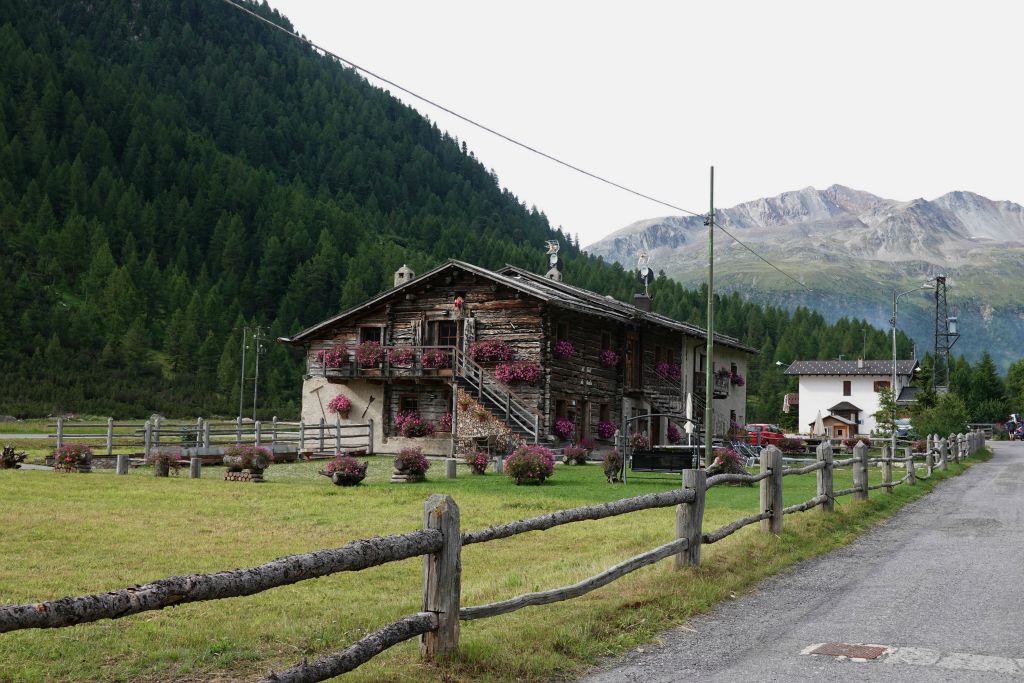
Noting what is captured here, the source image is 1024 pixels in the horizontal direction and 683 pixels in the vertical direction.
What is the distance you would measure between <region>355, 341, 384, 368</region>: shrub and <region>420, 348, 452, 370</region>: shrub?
86.5 inches

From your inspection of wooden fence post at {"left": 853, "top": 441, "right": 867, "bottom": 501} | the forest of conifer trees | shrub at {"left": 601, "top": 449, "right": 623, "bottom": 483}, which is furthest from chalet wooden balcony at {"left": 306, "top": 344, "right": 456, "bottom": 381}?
the forest of conifer trees

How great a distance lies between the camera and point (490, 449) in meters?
34.8

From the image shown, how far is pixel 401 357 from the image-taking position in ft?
126

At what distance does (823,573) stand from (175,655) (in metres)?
7.57

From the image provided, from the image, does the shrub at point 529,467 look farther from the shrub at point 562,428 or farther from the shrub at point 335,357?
the shrub at point 335,357

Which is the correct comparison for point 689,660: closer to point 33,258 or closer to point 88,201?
point 33,258

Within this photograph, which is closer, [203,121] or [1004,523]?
[1004,523]

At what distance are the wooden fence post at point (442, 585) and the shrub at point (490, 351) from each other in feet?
99.5

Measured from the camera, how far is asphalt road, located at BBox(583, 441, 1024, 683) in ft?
22.7

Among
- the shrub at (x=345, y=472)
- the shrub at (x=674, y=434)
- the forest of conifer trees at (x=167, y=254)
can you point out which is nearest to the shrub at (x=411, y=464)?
the shrub at (x=345, y=472)


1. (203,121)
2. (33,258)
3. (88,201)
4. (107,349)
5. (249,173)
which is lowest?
(107,349)

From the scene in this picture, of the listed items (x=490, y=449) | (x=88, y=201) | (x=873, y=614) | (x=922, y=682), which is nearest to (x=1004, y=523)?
(x=873, y=614)

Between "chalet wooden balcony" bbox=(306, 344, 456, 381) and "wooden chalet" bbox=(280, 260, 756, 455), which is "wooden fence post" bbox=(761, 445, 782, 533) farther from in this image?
"chalet wooden balcony" bbox=(306, 344, 456, 381)

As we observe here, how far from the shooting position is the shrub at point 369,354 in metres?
38.8
